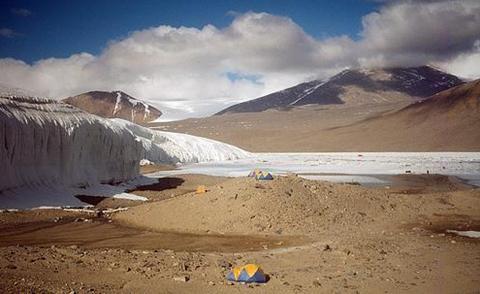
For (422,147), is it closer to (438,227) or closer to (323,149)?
(323,149)

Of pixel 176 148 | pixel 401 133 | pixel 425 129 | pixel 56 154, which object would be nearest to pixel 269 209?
pixel 56 154

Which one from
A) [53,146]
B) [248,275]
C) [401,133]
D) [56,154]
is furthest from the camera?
[401,133]

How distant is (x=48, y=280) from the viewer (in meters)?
7.36

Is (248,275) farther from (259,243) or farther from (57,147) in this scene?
(57,147)

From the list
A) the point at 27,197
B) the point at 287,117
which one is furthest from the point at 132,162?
the point at 287,117

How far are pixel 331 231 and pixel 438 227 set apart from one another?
384cm

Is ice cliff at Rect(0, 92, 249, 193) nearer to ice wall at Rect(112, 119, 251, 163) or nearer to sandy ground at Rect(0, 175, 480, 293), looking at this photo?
sandy ground at Rect(0, 175, 480, 293)

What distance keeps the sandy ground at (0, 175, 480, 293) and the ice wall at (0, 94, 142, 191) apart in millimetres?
3009

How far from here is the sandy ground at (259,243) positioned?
7941mm

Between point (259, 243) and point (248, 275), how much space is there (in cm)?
430

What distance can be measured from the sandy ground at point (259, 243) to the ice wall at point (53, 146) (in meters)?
3.01

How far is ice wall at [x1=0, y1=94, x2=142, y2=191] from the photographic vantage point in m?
17.5

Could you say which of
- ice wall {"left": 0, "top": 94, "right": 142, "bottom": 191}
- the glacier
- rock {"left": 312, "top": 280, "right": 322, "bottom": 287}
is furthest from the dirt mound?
rock {"left": 312, "top": 280, "right": 322, "bottom": 287}

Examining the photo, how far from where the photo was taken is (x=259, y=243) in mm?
12305
